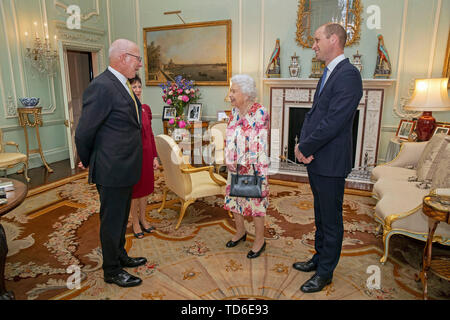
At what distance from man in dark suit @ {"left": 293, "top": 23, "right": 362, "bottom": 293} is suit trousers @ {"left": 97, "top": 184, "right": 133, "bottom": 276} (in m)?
1.32

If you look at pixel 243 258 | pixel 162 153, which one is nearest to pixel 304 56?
pixel 162 153

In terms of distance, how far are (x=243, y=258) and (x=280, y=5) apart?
4.68 metres

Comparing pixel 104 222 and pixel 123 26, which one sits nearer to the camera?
pixel 104 222

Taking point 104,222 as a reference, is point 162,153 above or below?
above

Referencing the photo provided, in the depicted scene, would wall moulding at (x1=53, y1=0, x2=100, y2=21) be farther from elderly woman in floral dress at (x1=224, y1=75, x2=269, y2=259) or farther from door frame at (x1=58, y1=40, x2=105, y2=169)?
elderly woman in floral dress at (x1=224, y1=75, x2=269, y2=259)

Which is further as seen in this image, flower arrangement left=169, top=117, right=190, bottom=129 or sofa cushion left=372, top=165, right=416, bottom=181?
flower arrangement left=169, top=117, right=190, bottom=129

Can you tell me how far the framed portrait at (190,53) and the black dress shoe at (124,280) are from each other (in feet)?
15.3

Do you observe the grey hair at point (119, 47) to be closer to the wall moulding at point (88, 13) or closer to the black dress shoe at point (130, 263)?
the black dress shoe at point (130, 263)

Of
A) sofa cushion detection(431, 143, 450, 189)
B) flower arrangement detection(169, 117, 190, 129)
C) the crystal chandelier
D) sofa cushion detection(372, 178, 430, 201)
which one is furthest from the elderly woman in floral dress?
the crystal chandelier

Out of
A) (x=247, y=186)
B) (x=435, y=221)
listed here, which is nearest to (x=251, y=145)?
(x=247, y=186)

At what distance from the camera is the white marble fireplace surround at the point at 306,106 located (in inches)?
205

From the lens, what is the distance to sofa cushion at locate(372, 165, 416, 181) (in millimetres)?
3637
